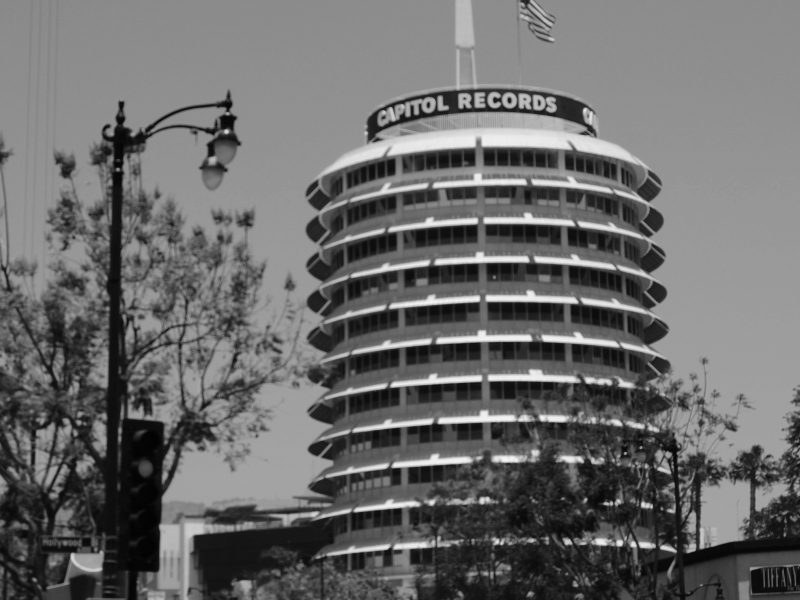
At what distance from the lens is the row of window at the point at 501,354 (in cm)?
14138

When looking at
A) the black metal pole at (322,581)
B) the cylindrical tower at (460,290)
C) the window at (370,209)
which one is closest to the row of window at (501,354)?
the cylindrical tower at (460,290)

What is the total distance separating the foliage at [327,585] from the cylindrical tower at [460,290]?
6.46 metres

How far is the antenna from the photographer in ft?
505

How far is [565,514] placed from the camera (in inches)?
2805

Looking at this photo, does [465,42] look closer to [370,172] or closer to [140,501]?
[370,172]

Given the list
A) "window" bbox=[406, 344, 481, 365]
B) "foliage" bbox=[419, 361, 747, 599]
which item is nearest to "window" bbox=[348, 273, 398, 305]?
"window" bbox=[406, 344, 481, 365]

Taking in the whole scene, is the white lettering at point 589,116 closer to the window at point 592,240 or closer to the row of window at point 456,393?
the window at point 592,240

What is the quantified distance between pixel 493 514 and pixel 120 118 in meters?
55.7

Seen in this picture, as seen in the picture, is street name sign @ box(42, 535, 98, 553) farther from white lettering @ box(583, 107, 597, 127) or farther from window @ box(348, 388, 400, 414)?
white lettering @ box(583, 107, 597, 127)

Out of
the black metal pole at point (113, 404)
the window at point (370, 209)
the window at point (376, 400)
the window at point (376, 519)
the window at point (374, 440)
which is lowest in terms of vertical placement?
the black metal pole at point (113, 404)

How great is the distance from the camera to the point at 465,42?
507 feet

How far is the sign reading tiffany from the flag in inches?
2741

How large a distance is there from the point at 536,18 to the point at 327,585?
1895 inches

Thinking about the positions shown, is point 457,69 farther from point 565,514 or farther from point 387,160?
point 565,514
